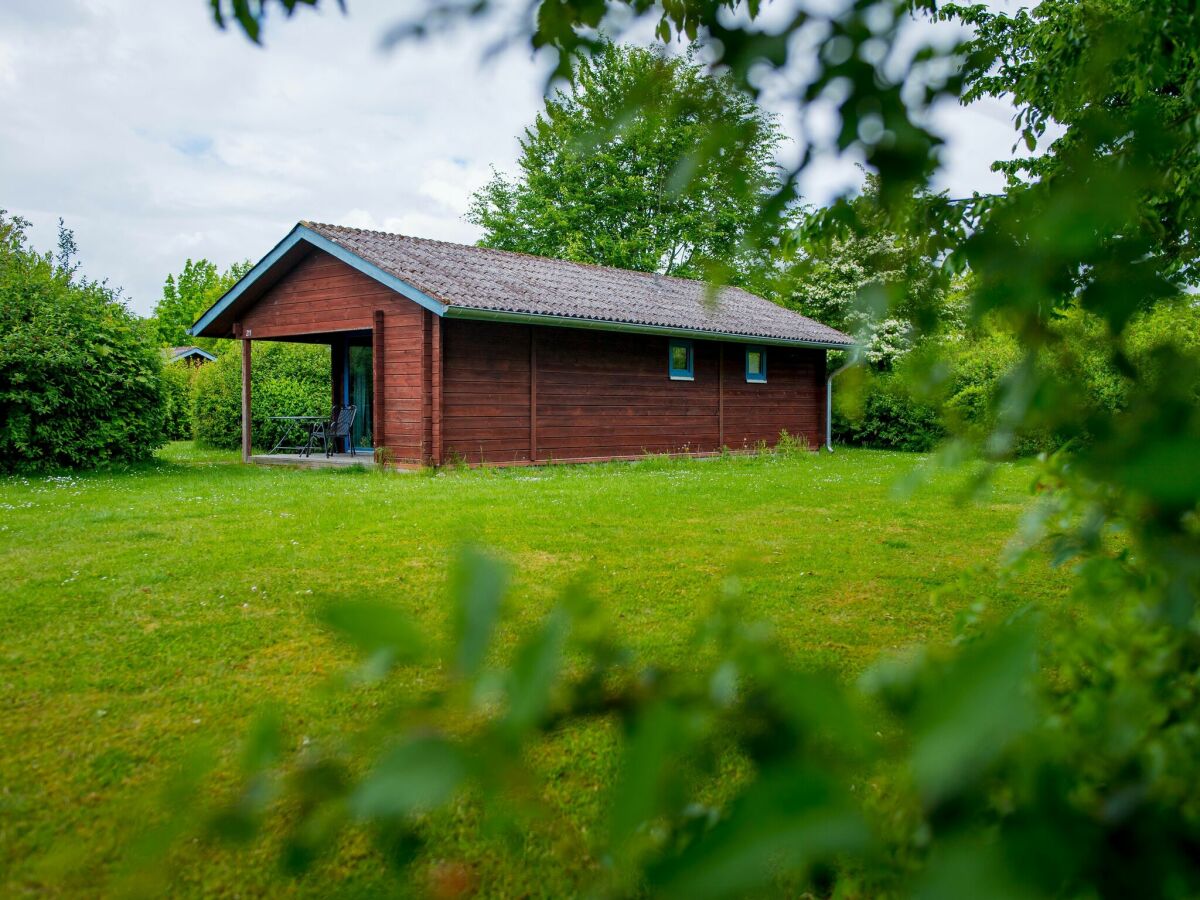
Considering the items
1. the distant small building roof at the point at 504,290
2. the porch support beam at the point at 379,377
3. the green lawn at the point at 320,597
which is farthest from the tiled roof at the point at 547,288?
the green lawn at the point at 320,597

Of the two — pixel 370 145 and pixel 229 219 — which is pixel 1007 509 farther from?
pixel 229 219

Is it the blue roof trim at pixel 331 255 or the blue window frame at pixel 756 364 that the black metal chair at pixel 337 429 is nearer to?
the blue roof trim at pixel 331 255

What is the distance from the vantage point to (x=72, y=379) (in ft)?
36.3

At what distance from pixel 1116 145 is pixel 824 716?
616 mm

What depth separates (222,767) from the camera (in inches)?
103

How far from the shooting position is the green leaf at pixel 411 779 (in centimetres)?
39

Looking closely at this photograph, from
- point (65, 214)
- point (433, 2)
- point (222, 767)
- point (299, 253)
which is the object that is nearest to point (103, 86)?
point (299, 253)

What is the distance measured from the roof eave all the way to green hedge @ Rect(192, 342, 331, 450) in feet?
25.3

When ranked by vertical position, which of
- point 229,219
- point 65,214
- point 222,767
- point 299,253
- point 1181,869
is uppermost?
point 65,214

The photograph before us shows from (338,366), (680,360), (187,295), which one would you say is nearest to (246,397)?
(338,366)

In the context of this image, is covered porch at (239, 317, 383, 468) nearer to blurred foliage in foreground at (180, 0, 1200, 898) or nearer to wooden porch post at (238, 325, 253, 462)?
wooden porch post at (238, 325, 253, 462)

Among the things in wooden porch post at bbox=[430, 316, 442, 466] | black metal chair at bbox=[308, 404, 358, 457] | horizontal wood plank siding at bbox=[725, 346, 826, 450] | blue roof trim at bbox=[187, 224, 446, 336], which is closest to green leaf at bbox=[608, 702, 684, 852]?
blue roof trim at bbox=[187, 224, 446, 336]

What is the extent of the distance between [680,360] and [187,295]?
51186mm

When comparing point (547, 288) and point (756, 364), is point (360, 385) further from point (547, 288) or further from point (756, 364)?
point (756, 364)
